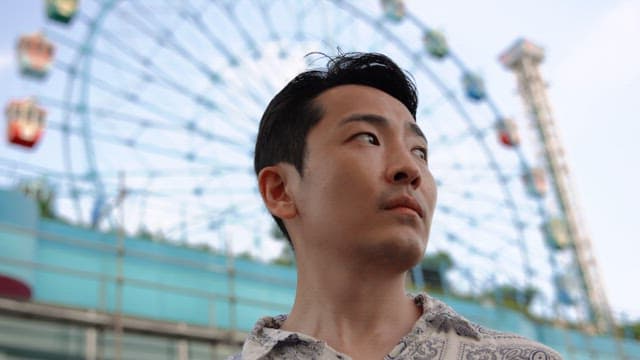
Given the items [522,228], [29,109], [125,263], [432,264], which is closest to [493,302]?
[432,264]

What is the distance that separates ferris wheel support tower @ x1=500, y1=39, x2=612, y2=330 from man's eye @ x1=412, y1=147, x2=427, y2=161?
26654mm

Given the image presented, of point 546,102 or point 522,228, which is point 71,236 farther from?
point 546,102

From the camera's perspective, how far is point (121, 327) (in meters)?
7.65

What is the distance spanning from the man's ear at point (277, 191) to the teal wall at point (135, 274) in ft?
19.4

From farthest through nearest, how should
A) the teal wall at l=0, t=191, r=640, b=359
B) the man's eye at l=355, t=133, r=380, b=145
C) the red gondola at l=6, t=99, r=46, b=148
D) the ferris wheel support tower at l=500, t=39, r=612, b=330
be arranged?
the ferris wheel support tower at l=500, t=39, r=612, b=330, the red gondola at l=6, t=99, r=46, b=148, the teal wall at l=0, t=191, r=640, b=359, the man's eye at l=355, t=133, r=380, b=145

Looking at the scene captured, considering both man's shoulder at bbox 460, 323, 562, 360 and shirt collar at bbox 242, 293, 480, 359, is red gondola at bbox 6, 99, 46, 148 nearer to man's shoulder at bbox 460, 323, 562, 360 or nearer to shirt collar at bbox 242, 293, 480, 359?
shirt collar at bbox 242, 293, 480, 359

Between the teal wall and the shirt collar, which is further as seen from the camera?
the teal wall

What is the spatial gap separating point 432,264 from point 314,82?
10218 mm

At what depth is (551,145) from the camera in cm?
3120

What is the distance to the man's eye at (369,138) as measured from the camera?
72.5 inches

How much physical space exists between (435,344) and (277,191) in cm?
47

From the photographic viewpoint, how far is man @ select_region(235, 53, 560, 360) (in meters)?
1.69

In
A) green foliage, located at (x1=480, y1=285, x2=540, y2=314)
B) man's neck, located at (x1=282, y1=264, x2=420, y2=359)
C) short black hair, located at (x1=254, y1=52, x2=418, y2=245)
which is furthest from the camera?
green foliage, located at (x1=480, y1=285, x2=540, y2=314)

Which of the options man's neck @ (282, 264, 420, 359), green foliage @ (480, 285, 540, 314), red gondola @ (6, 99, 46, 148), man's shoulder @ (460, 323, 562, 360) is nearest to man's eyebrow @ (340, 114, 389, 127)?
man's neck @ (282, 264, 420, 359)
